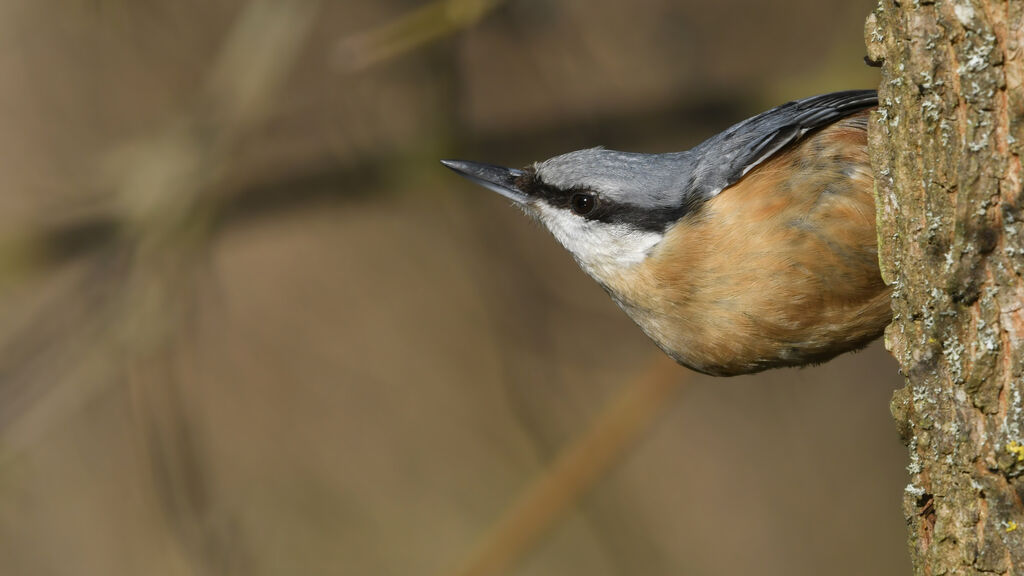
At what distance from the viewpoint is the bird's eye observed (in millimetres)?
2575

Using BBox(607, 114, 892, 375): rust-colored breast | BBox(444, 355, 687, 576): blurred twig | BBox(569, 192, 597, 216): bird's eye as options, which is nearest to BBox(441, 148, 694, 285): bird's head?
BBox(569, 192, 597, 216): bird's eye

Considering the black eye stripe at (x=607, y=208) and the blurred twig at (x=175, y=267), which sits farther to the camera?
the blurred twig at (x=175, y=267)

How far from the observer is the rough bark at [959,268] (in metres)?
1.47

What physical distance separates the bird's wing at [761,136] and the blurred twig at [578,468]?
1.11 m

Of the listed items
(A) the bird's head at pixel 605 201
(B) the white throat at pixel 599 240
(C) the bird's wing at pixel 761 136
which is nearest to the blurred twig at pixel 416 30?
(A) the bird's head at pixel 605 201

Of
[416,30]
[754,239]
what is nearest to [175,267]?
[416,30]

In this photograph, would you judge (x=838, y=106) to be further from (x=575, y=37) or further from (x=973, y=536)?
(x=575, y=37)

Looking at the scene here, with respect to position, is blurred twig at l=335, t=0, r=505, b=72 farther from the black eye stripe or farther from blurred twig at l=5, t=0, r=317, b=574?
the black eye stripe

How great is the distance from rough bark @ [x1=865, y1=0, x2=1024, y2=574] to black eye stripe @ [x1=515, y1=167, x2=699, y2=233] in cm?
74

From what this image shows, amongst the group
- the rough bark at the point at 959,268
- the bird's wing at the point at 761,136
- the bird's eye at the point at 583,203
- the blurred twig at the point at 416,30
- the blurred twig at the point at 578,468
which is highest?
the blurred twig at the point at 416,30

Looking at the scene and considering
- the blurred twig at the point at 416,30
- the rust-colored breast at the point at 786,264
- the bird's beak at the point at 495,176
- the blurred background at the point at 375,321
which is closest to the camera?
the rust-colored breast at the point at 786,264

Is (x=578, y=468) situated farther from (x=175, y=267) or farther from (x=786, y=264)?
(x=175, y=267)

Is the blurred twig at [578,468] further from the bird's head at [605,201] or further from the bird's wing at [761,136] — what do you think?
the bird's wing at [761,136]

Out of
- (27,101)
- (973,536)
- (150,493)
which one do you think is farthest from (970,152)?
(27,101)
